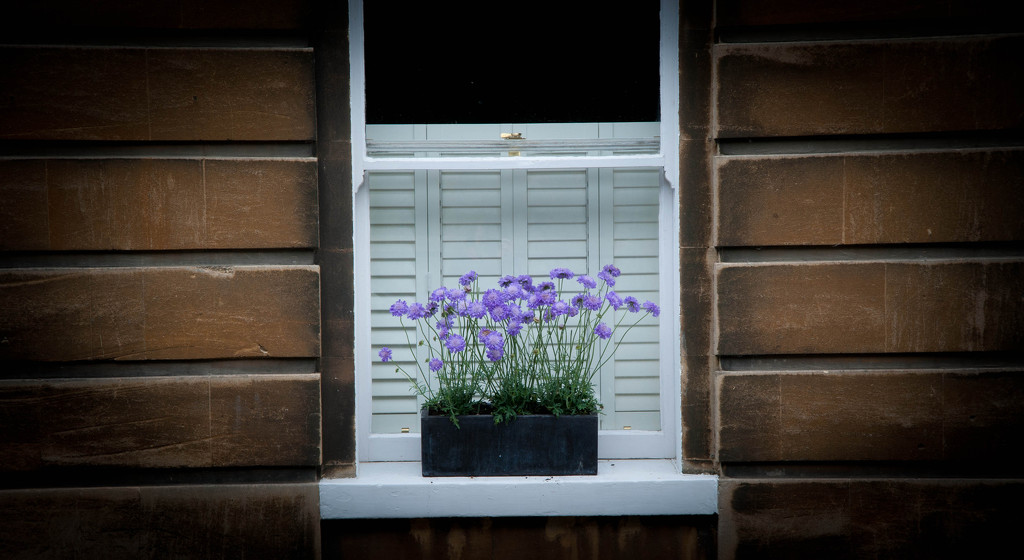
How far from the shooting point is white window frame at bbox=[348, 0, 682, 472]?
285 centimetres

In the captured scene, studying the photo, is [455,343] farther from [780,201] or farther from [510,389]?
[780,201]

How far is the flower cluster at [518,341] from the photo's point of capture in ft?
8.95

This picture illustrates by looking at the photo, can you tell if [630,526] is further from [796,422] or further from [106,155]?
[106,155]

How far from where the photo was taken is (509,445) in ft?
9.16

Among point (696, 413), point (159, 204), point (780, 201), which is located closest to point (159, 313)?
point (159, 204)

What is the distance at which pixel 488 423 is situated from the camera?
278 cm

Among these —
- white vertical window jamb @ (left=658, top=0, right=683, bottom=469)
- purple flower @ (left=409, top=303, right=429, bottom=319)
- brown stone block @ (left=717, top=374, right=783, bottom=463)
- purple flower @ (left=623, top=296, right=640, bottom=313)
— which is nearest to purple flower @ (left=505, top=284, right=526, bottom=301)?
purple flower @ (left=409, top=303, right=429, bottom=319)

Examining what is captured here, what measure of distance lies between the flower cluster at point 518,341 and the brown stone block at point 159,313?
0.41 m

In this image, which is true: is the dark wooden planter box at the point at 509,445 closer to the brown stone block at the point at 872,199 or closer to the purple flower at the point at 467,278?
the purple flower at the point at 467,278

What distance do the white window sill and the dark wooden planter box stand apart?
0.20 ft

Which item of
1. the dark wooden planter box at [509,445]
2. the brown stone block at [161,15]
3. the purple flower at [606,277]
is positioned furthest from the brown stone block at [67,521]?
the purple flower at [606,277]

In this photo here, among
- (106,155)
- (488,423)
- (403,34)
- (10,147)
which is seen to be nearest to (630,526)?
(488,423)

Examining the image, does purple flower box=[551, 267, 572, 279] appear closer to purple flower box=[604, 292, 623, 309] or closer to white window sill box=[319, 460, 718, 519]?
purple flower box=[604, 292, 623, 309]

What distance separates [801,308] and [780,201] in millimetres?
455
